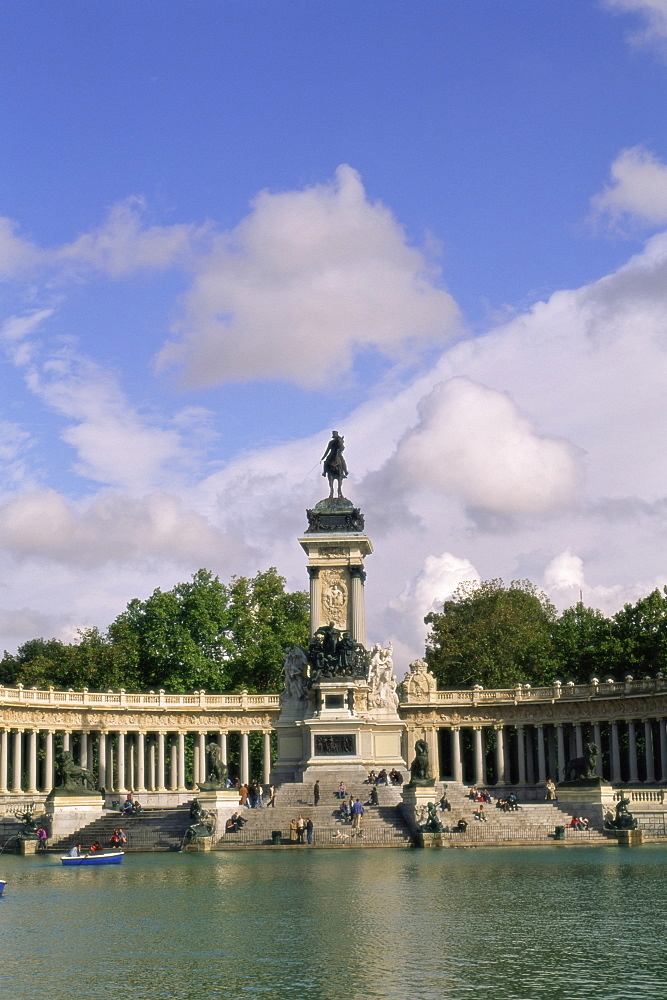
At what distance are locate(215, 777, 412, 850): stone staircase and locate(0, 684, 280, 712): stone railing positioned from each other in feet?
84.2

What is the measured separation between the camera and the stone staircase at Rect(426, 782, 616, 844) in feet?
142

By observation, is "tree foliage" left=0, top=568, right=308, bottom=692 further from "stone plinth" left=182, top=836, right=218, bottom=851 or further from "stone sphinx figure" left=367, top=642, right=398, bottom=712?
"stone plinth" left=182, top=836, right=218, bottom=851

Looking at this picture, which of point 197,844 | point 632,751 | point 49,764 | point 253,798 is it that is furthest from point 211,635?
point 197,844

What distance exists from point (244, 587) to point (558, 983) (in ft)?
249

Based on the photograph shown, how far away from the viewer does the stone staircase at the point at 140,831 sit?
4609 cm

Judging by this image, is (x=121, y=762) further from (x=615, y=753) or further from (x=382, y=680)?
(x=615, y=753)

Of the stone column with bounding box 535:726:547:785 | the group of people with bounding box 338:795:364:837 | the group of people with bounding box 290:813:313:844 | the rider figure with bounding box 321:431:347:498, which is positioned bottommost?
the group of people with bounding box 290:813:313:844

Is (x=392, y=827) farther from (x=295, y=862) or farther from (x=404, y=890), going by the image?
(x=404, y=890)

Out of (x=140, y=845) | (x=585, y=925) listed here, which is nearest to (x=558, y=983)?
(x=585, y=925)

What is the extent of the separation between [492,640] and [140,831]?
47.2 m

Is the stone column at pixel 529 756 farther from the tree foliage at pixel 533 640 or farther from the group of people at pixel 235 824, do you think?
the group of people at pixel 235 824

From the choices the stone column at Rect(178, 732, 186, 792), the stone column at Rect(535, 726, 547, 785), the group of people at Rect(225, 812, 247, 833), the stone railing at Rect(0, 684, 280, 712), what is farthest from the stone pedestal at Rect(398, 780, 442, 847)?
the stone column at Rect(178, 732, 186, 792)

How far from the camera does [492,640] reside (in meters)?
90.4

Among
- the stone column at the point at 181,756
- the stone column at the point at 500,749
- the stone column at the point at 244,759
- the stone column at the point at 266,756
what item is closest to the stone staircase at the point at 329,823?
the stone column at the point at 244,759
